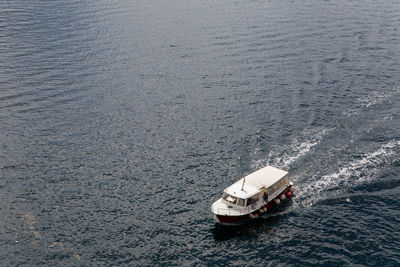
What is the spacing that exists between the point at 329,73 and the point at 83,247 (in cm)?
9042

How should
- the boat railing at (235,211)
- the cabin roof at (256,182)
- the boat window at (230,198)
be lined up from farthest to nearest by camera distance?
the cabin roof at (256,182), the boat window at (230,198), the boat railing at (235,211)

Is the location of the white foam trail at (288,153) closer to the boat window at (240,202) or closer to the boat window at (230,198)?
the boat window at (230,198)

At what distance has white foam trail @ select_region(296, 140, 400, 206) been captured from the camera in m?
76.1

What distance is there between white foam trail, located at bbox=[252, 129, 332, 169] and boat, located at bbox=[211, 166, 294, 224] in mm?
5947

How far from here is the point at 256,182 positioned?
75.2 metres

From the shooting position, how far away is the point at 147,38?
522ft

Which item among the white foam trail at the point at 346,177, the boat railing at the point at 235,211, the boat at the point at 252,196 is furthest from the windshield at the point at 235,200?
the white foam trail at the point at 346,177

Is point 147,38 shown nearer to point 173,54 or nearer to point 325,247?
point 173,54

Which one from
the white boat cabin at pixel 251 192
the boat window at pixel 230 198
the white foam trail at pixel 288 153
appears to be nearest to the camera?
the white boat cabin at pixel 251 192

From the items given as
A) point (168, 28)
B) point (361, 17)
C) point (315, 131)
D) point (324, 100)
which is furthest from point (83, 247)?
point (361, 17)

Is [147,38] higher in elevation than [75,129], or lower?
higher

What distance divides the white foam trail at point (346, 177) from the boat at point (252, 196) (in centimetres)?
331

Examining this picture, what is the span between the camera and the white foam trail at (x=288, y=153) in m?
84.0

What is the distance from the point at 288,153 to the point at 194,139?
22883mm
